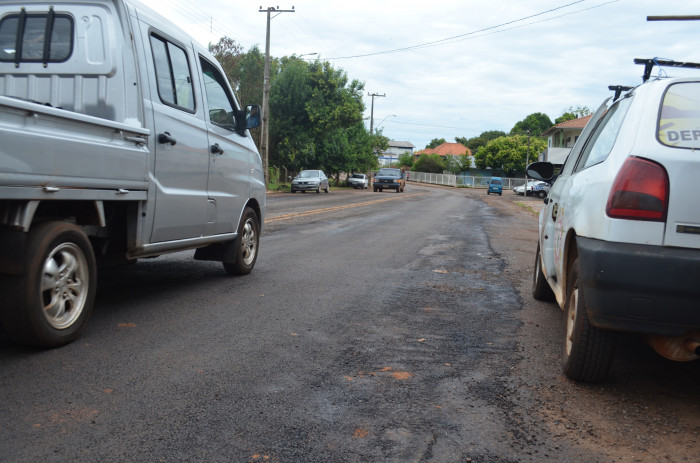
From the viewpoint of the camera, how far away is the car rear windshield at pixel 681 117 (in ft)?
10.6

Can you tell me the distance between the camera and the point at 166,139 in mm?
5152

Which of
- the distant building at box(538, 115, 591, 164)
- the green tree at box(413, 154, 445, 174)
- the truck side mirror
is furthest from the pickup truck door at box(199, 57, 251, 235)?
the green tree at box(413, 154, 445, 174)

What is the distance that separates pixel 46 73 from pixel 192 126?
1282mm

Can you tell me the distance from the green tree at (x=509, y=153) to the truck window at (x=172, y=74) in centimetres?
8304

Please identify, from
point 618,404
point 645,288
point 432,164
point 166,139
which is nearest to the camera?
point 645,288

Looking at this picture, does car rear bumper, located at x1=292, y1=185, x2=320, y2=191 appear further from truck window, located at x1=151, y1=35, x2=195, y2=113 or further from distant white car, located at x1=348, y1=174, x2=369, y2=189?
truck window, located at x1=151, y1=35, x2=195, y2=113

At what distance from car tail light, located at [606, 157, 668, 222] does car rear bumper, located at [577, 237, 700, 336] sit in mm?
166

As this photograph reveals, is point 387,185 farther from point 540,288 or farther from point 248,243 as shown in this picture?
point 540,288

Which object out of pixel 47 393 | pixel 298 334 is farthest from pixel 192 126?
pixel 47 393

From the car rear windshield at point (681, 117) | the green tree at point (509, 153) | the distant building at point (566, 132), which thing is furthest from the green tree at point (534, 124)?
the car rear windshield at point (681, 117)

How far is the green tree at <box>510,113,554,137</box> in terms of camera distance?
399ft

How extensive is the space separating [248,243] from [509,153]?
84.9 metres

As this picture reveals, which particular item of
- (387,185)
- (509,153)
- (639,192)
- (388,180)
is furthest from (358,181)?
(639,192)

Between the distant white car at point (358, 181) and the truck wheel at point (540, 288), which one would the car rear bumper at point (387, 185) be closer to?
the distant white car at point (358, 181)
